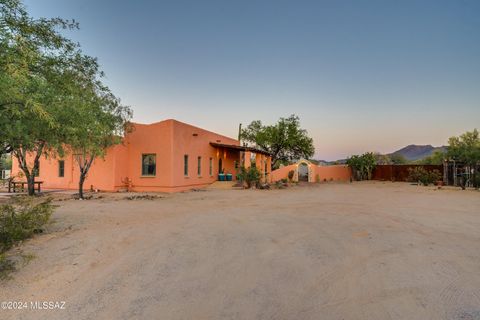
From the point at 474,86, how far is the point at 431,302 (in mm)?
17759

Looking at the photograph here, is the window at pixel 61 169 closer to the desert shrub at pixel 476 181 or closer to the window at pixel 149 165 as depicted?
the window at pixel 149 165

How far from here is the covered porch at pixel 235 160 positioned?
2221 centimetres

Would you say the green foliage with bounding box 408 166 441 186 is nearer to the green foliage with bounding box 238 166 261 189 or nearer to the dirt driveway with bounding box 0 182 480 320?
the green foliage with bounding box 238 166 261 189

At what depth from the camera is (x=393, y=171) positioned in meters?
31.7

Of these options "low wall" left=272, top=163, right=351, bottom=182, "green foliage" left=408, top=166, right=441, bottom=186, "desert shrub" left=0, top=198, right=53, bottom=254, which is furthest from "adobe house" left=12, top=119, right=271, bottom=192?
"green foliage" left=408, top=166, right=441, bottom=186

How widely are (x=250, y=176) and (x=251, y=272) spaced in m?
16.8

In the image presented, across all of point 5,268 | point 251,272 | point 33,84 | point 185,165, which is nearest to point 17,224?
point 5,268

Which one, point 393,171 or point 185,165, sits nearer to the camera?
point 185,165

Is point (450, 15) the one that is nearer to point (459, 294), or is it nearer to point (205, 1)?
point (205, 1)

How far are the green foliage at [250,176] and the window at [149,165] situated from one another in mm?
6426

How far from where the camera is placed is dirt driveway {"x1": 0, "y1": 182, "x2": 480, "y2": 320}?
3.11 m

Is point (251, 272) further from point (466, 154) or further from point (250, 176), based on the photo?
point (466, 154)

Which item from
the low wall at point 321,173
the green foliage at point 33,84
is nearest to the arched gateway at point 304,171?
the low wall at point 321,173

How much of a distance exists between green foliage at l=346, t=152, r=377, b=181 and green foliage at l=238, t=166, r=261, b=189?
61.0 feet
